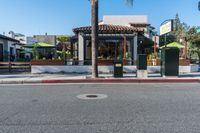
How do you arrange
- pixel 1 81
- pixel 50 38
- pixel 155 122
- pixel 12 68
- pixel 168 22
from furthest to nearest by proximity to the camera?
pixel 50 38
pixel 12 68
pixel 168 22
pixel 1 81
pixel 155 122

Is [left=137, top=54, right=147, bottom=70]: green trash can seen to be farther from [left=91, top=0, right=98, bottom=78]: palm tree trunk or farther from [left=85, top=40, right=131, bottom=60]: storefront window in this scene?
[left=85, top=40, right=131, bottom=60]: storefront window

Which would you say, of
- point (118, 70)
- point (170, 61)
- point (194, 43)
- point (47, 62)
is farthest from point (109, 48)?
point (194, 43)

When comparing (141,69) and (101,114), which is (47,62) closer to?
(141,69)

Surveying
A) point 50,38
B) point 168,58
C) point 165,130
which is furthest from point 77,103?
point 50,38

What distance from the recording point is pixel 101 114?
8234 mm

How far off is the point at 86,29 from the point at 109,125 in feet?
63.7

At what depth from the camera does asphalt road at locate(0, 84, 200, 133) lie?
679cm

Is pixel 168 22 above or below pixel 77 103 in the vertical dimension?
above

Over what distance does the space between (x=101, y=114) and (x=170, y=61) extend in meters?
11.7

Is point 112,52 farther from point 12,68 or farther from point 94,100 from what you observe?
point 94,100

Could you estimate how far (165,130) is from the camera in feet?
21.7

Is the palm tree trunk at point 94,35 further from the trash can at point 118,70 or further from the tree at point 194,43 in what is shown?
the tree at point 194,43

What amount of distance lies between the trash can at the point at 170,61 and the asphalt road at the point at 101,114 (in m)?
7.51

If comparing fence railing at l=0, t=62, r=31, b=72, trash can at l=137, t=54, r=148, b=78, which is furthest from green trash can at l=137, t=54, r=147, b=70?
Answer: fence railing at l=0, t=62, r=31, b=72
